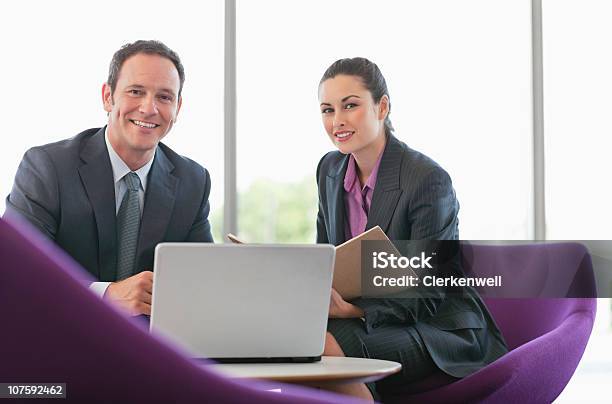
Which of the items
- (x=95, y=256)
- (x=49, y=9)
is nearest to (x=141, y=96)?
(x=95, y=256)

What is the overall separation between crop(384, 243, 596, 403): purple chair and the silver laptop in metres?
0.92

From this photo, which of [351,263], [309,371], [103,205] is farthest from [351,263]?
[103,205]

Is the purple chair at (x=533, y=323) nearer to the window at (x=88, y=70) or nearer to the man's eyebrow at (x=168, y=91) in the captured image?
the man's eyebrow at (x=168, y=91)

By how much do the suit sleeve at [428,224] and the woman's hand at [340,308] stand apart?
142 millimetres

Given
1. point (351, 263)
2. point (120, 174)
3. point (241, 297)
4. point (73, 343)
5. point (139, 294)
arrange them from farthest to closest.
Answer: point (120, 174) < point (351, 263) < point (139, 294) < point (241, 297) < point (73, 343)

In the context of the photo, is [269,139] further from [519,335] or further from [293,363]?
[293,363]

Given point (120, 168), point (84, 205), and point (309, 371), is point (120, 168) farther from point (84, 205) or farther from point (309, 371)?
point (309, 371)

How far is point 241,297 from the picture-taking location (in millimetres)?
1635

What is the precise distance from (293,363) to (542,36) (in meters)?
3.62

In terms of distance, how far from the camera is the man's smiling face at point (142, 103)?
113 inches

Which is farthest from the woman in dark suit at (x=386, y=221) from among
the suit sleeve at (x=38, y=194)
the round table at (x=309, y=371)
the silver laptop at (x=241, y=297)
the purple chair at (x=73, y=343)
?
the purple chair at (x=73, y=343)

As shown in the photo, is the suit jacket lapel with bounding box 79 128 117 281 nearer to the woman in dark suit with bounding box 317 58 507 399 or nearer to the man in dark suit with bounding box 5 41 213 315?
the man in dark suit with bounding box 5 41 213 315

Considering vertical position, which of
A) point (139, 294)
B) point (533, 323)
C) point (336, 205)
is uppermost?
point (336, 205)

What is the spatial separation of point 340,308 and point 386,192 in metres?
0.63
